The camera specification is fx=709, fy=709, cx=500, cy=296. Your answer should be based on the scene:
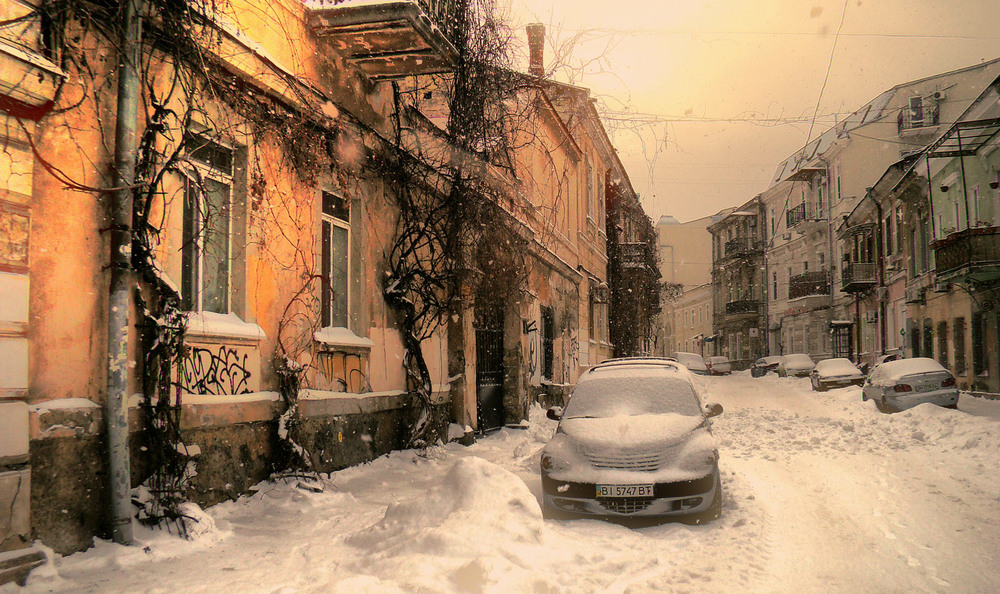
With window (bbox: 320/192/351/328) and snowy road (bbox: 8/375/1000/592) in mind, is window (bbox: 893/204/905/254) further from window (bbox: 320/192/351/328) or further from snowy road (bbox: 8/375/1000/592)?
window (bbox: 320/192/351/328)

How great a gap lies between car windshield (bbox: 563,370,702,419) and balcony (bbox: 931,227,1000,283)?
17526 millimetres

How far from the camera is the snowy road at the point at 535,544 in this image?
4.51m

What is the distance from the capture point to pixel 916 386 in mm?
17141

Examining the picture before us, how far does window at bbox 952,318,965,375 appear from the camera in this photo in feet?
81.7

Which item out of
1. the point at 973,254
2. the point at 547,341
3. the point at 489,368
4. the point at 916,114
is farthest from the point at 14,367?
the point at 916,114

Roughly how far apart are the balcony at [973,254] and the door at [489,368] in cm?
1532

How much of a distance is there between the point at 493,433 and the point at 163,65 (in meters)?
9.99

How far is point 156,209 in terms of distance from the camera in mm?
5809

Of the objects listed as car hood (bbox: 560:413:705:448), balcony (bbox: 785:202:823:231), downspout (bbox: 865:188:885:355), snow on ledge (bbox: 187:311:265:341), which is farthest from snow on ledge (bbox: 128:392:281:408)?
balcony (bbox: 785:202:823:231)

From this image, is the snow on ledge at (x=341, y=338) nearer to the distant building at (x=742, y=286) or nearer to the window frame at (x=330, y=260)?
the window frame at (x=330, y=260)

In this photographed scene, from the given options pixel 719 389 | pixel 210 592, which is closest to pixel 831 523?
pixel 210 592

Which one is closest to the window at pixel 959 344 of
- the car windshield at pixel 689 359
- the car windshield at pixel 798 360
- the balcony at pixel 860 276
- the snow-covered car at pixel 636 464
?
the balcony at pixel 860 276

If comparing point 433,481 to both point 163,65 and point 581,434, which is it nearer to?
point 581,434

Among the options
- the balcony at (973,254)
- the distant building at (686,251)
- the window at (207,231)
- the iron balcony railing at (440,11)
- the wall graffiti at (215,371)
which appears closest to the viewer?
the wall graffiti at (215,371)
